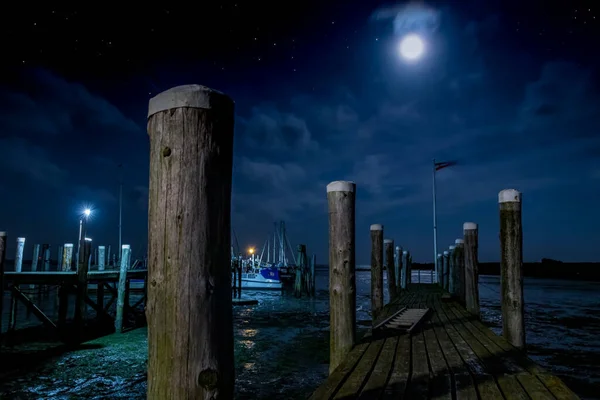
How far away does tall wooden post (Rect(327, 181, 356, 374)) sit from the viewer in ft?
17.1

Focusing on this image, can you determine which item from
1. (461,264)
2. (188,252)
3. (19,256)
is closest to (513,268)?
(188,252)

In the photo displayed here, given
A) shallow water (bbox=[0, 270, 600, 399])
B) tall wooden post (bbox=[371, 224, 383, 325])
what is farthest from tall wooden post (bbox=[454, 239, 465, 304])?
tall wooden post (bbox=[371, 224, 383, 325])

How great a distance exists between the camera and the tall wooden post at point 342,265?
17.1ft

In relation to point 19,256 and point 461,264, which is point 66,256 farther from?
point 461,264

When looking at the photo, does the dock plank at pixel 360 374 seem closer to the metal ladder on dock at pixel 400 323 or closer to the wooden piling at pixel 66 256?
the metal ladder on dock at pixel 400 323

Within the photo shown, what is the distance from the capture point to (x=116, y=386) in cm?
844

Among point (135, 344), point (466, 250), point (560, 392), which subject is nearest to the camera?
point (560, 392)

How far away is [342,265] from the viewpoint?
204 inches

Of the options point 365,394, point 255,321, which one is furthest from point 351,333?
point 255,321

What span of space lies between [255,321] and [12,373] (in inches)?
409

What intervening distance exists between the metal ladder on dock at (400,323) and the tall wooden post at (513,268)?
5.00 feet

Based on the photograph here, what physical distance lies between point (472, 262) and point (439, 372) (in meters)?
5.13

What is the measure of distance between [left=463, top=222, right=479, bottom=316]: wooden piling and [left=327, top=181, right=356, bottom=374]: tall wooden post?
4626 mm

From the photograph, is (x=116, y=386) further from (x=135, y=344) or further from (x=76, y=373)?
(x=135, y=344)
